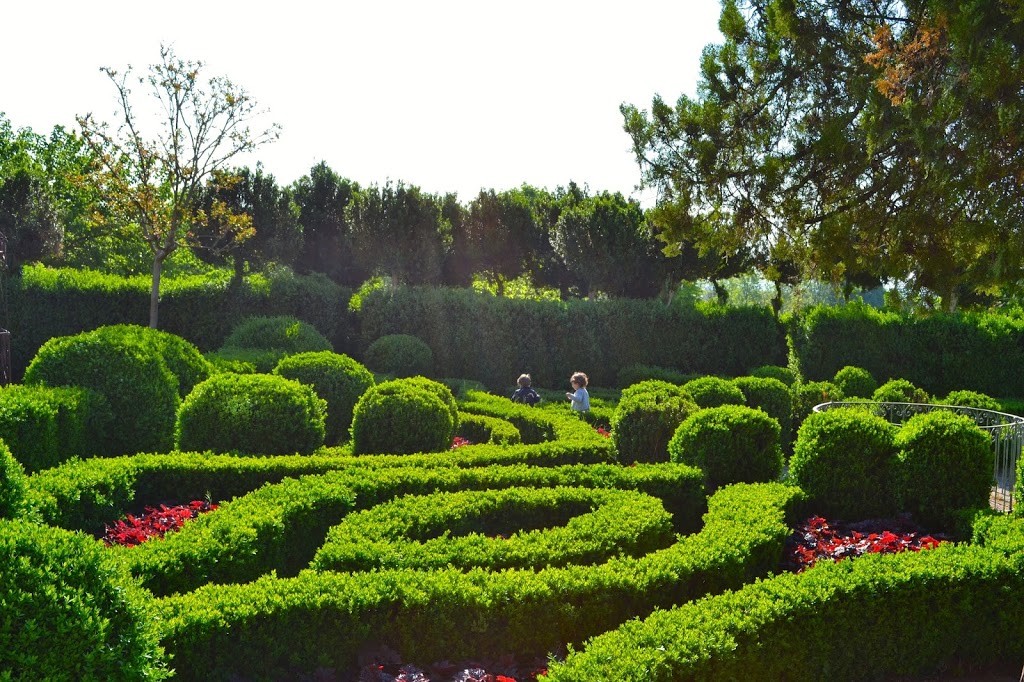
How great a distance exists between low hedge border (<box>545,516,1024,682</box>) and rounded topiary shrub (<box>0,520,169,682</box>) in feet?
6.45

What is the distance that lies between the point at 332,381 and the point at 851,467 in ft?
23.6

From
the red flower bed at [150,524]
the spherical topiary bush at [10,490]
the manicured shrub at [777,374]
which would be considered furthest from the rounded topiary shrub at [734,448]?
the manicured shrub at [777,374]

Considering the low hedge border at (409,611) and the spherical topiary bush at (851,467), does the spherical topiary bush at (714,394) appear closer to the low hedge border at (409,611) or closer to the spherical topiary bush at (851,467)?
the spherical topiary bush at (851,467)

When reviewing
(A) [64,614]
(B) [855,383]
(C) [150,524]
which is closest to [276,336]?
(C) [150,524]

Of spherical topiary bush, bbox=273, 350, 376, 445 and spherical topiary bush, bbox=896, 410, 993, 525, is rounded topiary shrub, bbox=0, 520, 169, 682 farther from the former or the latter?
spherical topiary bush, bbox=273, 350, 376, 445

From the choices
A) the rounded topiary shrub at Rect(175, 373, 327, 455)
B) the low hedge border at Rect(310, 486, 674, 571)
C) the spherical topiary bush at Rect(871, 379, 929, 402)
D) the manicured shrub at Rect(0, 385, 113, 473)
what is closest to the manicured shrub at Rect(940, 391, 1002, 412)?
the spherical topiary bush at Rect(871, 379, 929, 402)

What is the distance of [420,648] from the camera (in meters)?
4.88

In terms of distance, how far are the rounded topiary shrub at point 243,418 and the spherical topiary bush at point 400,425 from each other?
2.78 ft

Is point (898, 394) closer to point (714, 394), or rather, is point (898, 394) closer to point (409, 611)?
point (714, 394)

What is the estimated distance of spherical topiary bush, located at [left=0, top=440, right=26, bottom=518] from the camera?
16.4ft

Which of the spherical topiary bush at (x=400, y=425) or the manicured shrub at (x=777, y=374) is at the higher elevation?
the manicured shrub at (x=777, y=374)

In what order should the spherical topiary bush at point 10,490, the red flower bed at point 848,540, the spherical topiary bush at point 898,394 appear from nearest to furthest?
1. the spherical topiary bush at point 10,490
2. the red flower bed at point 848,540
3. the spherical topiary bush at point 898,394

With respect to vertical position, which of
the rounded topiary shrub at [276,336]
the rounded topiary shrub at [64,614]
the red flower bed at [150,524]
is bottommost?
the red flower bed at [150,524]

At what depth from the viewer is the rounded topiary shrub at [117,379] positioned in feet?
31.7
